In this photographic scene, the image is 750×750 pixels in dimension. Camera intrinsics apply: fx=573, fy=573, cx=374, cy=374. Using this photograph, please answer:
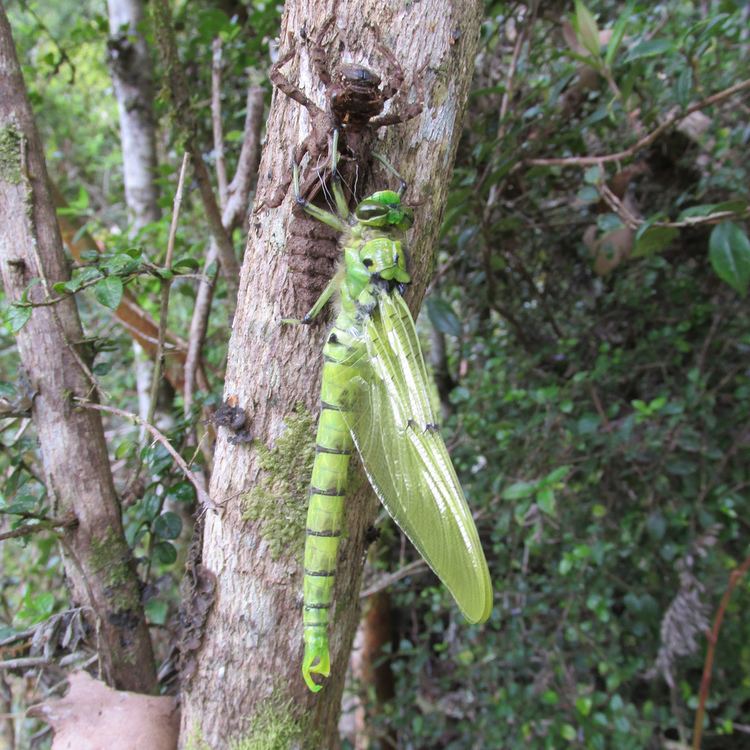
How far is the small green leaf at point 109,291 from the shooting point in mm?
1205

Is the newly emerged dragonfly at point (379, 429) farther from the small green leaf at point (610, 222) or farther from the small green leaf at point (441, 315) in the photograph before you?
the small green leaf at point (610, 222)

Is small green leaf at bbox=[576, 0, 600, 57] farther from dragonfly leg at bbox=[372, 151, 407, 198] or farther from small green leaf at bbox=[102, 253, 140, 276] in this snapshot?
small green leaf at bbox=[102, 253, 140, 276]

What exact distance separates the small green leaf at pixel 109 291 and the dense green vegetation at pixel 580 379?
83cm

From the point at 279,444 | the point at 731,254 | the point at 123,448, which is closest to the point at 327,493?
the point at 279,444

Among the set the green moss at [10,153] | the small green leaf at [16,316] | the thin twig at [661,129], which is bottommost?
the small green leaf at [16,316]

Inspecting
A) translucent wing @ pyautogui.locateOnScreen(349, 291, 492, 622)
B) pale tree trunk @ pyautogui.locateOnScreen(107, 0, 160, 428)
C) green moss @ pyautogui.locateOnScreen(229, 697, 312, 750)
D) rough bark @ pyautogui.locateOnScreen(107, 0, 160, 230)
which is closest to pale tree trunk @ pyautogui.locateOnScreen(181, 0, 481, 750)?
green moss @ pyautogui.locateOnScreen(229, 697, 312, 750)

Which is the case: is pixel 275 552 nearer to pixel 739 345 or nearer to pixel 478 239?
pixel 478 239

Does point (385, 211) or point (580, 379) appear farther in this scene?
point (580, 379)

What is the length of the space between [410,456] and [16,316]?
0.87 meters

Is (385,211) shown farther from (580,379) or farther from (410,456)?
(580,379)

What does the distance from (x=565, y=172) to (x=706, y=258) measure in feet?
2.33

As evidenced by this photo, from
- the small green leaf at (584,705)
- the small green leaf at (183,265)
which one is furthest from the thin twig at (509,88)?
the small green leaf at (584,705)

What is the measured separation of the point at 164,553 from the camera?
1468 millimetres

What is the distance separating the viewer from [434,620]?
110 inches
